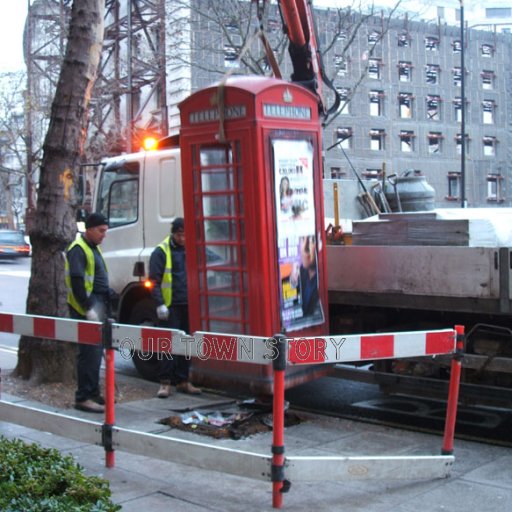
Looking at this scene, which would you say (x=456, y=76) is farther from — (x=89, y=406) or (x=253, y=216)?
(x=89, y=406)

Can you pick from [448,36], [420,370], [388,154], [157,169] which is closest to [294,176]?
[420,370]

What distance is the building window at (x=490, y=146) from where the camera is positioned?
167ft

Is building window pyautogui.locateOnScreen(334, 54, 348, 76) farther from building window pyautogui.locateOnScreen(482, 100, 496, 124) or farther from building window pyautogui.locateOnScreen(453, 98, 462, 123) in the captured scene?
building window pyautogui.locateOnScreen(482, 100, 496, 124)

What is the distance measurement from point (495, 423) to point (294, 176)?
298cm

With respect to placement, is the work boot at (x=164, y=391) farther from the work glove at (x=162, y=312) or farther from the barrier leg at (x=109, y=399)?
the barrier leg at (x=109, y=399)

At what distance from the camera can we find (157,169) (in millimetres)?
9273

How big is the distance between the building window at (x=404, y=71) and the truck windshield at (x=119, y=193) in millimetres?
40133

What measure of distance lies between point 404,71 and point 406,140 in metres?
4.16

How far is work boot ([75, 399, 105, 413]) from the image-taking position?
739 centimetres

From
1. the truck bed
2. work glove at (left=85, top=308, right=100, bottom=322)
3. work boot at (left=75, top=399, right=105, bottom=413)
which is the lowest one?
work boot at (left=75, top=399, right=105, bottom=413)

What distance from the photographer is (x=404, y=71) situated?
47.8 metres

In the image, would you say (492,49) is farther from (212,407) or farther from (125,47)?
(212,407)

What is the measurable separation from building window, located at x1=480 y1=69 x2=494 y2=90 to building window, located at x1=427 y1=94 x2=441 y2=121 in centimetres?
376

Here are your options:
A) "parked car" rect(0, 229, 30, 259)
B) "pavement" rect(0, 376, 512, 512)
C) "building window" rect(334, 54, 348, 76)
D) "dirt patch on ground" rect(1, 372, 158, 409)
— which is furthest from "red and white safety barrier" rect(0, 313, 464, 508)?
"parked car" rect(0, 229, 30, 259)
